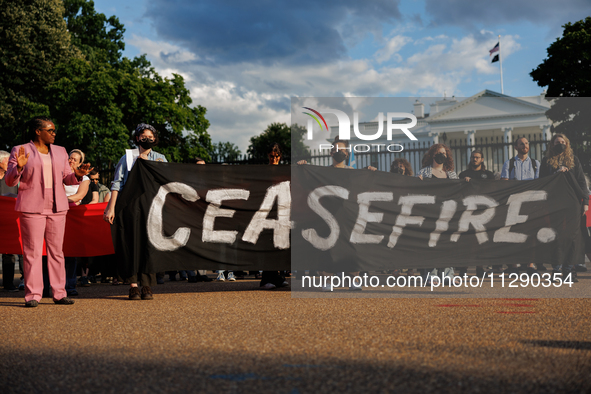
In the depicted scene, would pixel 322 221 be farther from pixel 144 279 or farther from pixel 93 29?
pixel 93 29

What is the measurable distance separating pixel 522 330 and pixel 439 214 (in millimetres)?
3861

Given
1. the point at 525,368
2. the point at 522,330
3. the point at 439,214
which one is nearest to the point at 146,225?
the point at 439,214

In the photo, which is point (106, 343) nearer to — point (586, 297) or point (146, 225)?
point (146, 225)

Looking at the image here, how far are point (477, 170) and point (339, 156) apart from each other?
2507 mm

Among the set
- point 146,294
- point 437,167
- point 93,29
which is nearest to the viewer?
point 146,294

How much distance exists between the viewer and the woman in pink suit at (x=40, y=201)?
6645 millimetres

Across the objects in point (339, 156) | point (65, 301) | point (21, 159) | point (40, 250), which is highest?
point (339, 156)

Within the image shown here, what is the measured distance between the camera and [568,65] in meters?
36.8

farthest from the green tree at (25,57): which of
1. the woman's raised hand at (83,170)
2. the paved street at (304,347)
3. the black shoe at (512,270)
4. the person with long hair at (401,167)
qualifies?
the paved street at (304,347)

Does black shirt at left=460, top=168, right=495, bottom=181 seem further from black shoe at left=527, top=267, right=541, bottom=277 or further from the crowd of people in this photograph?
black shoe at left=527, top=267, right=541, bottom=277

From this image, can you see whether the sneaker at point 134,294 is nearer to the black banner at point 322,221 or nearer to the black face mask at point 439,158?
the black banner at point 322,221

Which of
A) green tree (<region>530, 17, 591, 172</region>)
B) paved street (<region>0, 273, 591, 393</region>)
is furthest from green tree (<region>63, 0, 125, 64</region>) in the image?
paved street (<region>0, 273, 591, 393</region>)

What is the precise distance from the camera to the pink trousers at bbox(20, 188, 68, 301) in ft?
21.8

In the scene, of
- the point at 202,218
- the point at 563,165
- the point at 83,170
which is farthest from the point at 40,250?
the point at 563,165
